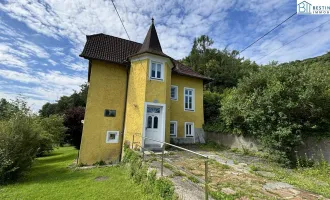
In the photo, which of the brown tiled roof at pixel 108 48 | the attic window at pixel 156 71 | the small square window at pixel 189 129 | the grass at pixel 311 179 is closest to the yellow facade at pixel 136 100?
the attic window at pixel 156 71

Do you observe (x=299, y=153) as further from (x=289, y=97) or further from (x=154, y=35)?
Result: (x=154, y=35)

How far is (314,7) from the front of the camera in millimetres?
8094

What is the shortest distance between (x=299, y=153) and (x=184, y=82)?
9.52 meters

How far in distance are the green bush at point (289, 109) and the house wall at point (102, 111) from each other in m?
9.28

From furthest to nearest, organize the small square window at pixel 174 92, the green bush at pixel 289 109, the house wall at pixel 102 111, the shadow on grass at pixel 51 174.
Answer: the small square window at pixel 174 92
the house wall at pixel 102 111
the shadow on grass at pixel 51 174
the green bush at pixel 289 109

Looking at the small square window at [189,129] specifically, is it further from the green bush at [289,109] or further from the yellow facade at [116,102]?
the green bush at [289,109]

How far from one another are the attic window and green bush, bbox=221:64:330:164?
622 cm

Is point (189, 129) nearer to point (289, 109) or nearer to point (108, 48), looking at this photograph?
point (289, 109)

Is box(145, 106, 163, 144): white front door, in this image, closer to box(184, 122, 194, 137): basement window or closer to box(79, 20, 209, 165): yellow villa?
box(79, 20, 209, 165): yellow villa

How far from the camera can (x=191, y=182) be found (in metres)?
4.81

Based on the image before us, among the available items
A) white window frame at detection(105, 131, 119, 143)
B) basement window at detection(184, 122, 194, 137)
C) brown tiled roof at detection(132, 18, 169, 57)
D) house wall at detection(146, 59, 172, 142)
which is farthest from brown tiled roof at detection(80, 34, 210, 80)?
white window frame at detection(105, 131, 119, 143)

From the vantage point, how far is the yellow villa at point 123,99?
11.6 meters

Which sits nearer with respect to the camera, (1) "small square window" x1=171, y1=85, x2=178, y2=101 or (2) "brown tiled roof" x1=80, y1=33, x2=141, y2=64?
(2) "brown tiled roof" x1=80, y1=33, x2=141, y2=64

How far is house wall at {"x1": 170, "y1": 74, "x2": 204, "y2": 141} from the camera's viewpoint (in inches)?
573
